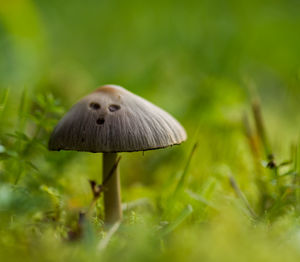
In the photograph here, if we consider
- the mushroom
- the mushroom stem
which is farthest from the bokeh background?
the mushroom

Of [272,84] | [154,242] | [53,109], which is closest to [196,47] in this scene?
[272,84]

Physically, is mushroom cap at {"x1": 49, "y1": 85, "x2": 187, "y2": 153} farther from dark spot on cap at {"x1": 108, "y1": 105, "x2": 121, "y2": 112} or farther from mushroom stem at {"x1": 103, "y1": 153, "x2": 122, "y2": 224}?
mushroom stem at {"x1": 103, "y1": 153, "x2": 122, "y2": 224}

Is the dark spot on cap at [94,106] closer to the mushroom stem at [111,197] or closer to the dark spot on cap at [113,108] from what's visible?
the dark spot on cap at [113,108]

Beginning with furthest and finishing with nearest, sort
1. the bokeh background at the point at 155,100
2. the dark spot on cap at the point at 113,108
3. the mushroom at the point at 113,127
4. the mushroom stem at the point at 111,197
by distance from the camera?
1. the mushroom stem at the point at 111,197
2. the dark spot on cap at the point at 113,108
3. the mushroom at the point at 113,127
4. the bokeh background at the point at 155,100

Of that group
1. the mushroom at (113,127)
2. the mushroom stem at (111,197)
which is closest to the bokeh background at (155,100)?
the mushroom stem at (111,197)

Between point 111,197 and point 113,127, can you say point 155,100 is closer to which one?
point 111,197

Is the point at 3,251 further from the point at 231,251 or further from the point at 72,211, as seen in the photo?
the point at 72,211

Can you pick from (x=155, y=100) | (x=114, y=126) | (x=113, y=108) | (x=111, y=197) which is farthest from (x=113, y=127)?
(x=155, y=100)

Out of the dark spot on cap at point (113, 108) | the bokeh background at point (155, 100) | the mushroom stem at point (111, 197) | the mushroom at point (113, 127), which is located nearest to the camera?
the bokeh background at point (155, 100)
